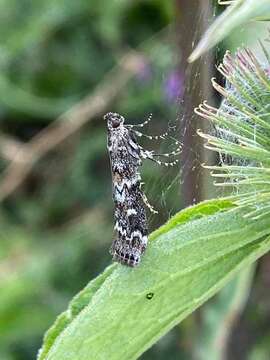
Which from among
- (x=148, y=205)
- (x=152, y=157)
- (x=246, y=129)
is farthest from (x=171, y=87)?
(x=246, y=129)

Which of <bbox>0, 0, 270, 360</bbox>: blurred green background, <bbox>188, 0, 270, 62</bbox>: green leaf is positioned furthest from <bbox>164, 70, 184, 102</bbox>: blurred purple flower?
<bbox>188, 0, 270, 62</bbox>: green leaf

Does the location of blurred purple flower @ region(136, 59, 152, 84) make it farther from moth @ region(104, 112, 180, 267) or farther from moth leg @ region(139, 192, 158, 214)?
moth leg @ region(139, 192, 158, 214)

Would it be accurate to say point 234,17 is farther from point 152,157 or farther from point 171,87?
point 171,87

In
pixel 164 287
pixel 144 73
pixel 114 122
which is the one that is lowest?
pixel 164 287

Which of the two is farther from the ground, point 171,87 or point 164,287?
point 171,87

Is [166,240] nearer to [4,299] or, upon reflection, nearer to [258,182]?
[258,182]

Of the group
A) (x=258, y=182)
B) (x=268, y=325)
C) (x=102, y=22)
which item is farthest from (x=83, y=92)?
(x=258, y=182)
